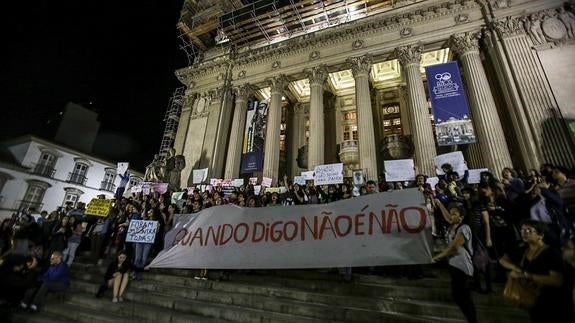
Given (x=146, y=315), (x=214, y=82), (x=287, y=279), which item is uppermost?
(x=214, y=82)

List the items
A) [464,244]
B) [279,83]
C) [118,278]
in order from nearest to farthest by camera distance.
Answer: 1. [464,244]
2. [118,278]
3. [279,83]

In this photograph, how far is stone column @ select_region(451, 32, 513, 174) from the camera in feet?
39.8

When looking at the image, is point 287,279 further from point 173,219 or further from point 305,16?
point 305,16

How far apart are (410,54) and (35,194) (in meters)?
36.4

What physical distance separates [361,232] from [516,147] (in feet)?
44.1

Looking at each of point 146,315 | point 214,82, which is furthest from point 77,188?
point 146,315

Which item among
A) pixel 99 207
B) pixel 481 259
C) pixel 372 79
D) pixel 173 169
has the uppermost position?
pixel 372 79

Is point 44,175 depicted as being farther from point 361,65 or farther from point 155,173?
point 361,65

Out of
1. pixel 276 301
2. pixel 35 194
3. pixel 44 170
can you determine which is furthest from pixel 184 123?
pixel 276 301

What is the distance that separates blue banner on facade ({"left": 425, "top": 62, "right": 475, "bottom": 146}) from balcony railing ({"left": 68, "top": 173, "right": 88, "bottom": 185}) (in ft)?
118

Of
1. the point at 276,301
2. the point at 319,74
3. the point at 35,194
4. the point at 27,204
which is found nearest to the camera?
the point at 276,301

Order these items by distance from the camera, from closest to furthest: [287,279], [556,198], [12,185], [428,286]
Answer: [556,198], [428,286], [287,279], [12,185]

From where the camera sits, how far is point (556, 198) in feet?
14.7

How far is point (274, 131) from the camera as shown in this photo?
61.1 feet
